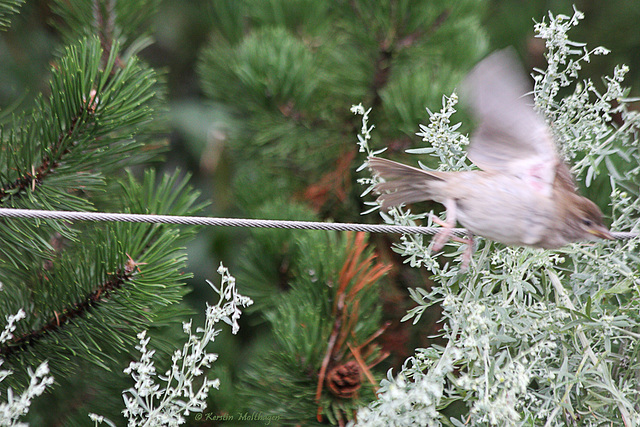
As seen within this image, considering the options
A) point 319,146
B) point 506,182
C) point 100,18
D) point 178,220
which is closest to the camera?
point 178,220

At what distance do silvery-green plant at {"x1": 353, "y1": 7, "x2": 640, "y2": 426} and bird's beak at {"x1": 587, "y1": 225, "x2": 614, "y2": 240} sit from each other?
5cm

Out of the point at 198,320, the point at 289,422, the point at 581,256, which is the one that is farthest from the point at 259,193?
the point at 581,256

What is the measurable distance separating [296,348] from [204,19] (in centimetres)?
100

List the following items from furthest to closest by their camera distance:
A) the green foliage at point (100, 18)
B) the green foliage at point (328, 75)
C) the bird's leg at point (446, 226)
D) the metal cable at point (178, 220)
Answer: the green foliage at point (328, 75)
the green foliage at point (100, 18)
the bird's leg at point (446, 226)
the metal cable at point (178, 220)

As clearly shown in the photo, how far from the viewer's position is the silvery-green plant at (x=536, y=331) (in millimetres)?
593

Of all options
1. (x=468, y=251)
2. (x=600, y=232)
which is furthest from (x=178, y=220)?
(x=600, y=232)

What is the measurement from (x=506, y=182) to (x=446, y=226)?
0.29 ft

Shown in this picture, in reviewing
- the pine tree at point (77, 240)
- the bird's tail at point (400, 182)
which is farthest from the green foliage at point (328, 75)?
the pine tree at point (77, 240)

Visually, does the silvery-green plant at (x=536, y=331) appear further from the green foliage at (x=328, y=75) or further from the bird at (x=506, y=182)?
the green foliage at (x=328, y=75)

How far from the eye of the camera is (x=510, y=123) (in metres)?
0.71

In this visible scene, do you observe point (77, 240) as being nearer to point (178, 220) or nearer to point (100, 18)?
point (178, 220)

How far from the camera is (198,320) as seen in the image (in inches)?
39.2

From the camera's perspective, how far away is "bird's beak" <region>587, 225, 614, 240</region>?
672mm

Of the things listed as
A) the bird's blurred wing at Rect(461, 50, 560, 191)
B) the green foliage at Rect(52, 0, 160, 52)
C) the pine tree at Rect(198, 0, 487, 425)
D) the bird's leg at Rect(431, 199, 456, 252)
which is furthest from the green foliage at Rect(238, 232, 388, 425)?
the green foliage at Rect(52, 0, 160, 52)
